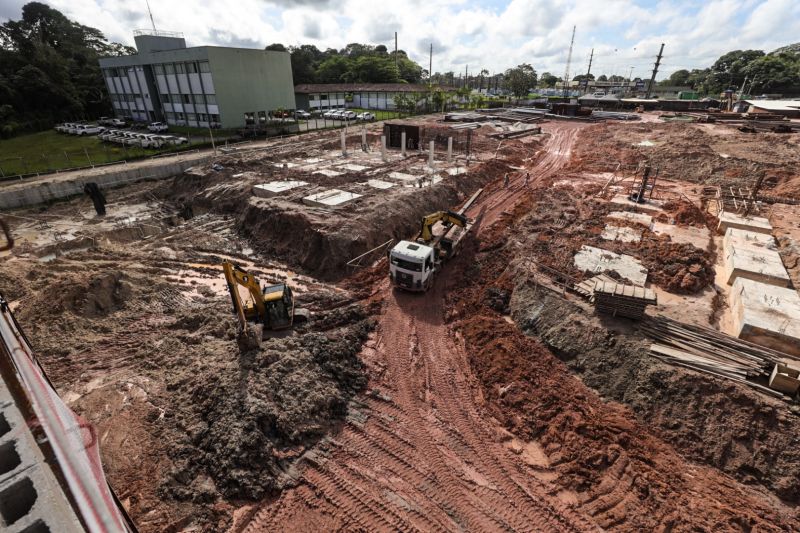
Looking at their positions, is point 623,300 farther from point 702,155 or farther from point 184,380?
point 702,155

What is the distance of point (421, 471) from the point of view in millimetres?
9258

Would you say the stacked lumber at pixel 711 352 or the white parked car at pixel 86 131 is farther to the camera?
the white parked car at pixel 86 131

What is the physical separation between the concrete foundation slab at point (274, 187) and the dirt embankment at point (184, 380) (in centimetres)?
921

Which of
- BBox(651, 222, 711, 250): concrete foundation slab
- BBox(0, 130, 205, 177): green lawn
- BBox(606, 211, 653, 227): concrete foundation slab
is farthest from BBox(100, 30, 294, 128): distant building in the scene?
BBox(651, 222, 711, 250): concrete foundation slab

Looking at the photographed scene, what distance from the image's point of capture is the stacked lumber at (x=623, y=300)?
12062 mm

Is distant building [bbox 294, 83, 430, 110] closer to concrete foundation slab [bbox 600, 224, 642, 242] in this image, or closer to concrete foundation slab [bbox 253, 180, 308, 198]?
concrete foundation slab [bbox 253, 180, 308, 198]

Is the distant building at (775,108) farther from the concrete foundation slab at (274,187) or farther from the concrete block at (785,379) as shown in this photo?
the concrete foundation slab at (274,187)

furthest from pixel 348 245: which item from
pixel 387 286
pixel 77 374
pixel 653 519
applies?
pixel 653 519

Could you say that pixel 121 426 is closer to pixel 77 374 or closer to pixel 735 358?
pixel 77 374

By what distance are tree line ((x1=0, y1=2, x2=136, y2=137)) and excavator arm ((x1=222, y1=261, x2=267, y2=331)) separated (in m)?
59.1

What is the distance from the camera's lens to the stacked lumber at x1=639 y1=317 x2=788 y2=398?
10.2m

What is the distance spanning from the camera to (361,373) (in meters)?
12.1

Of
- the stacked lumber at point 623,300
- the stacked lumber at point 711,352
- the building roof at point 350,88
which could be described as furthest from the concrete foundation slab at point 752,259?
the building roof at point 350,88

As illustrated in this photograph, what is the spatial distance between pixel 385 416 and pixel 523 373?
4806 mm
